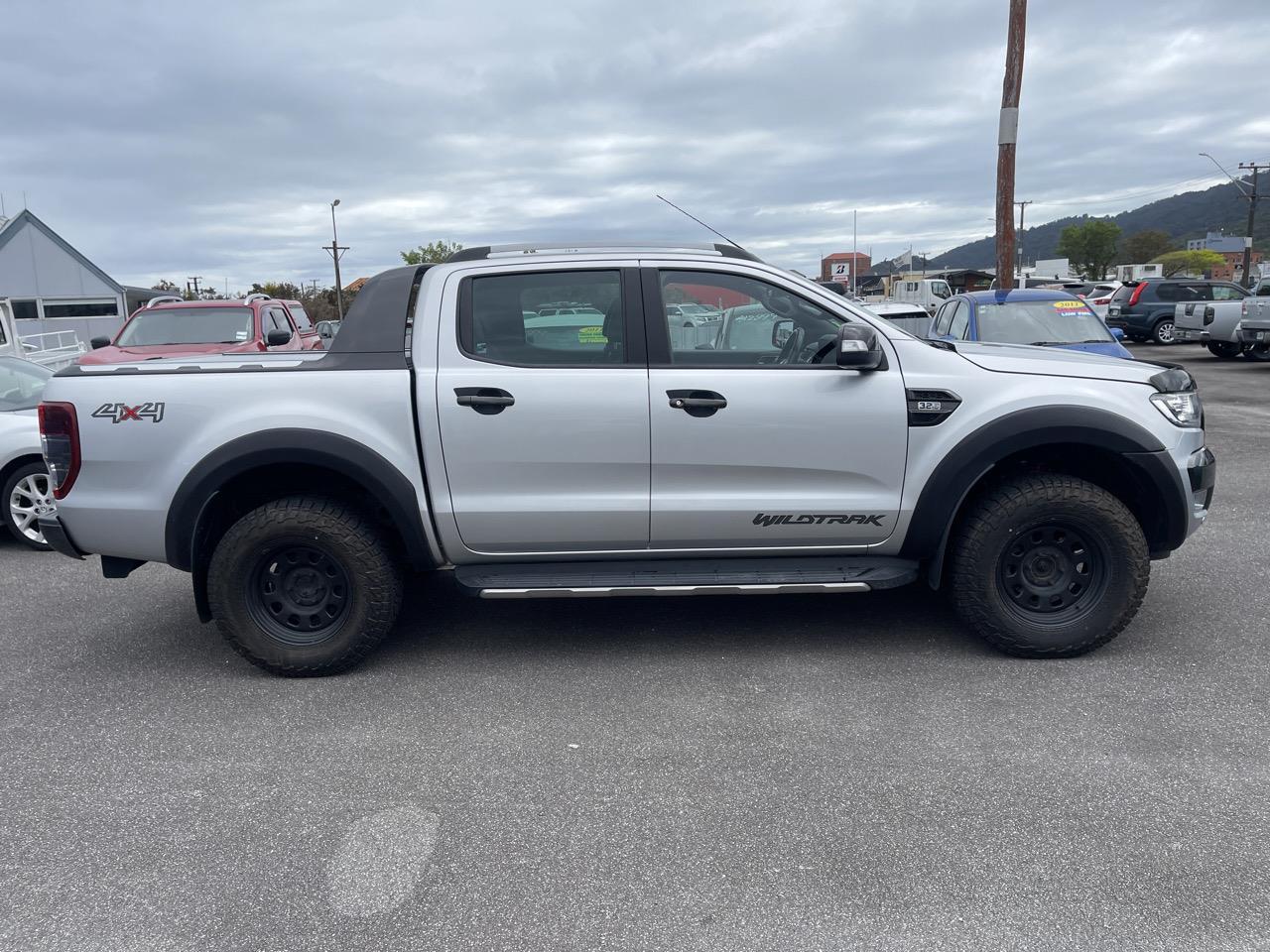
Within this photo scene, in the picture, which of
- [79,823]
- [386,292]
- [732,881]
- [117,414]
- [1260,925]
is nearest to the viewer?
[1260,925]

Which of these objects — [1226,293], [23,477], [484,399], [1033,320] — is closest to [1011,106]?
[1033,320]

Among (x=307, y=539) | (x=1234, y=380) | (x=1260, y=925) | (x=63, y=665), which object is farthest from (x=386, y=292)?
(x=1234, y=380)

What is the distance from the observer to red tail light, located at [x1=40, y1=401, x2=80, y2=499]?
14.1 ft

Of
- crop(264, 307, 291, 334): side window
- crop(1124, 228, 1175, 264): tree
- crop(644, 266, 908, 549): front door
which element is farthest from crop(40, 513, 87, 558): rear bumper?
crop(1124, 228, 1175, 264): tree

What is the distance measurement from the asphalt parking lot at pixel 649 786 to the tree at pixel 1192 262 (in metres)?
123

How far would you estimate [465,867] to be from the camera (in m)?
2.99

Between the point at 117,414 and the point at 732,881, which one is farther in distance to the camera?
the point at 117,414

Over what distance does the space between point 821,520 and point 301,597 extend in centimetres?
241

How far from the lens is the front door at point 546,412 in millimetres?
4293

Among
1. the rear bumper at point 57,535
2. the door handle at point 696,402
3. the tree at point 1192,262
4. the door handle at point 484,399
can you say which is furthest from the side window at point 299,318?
the tree at point 1192,262

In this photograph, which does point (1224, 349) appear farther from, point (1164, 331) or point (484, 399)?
point (484, 399)

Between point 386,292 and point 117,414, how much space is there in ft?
4.24

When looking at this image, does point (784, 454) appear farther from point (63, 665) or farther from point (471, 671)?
point (63, 665)

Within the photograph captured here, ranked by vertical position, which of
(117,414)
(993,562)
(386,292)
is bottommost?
(993,562)
